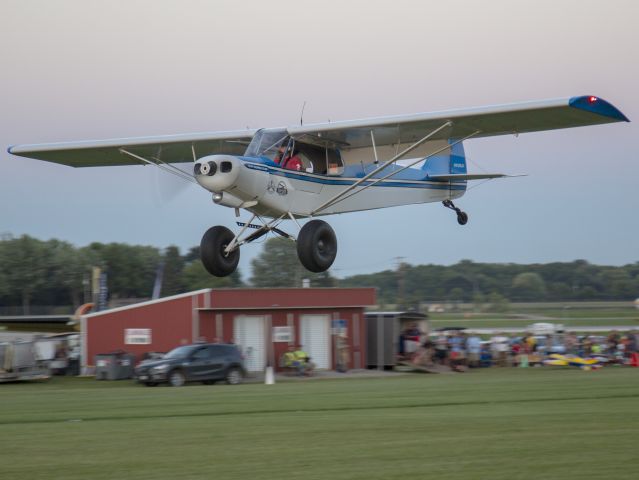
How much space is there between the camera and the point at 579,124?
1491cm

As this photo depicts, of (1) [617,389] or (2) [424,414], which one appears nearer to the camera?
(2) [424,414]

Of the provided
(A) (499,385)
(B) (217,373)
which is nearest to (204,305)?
(B) (217,373)

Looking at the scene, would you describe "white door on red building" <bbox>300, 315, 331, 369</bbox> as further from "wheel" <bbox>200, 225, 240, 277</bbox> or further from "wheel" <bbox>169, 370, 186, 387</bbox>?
"wheel" <bbox>200, 225, 240, 277</bbox>

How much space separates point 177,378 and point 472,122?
37.3 feet

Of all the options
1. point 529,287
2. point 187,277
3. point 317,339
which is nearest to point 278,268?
point 187,277

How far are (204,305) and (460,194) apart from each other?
11.3m

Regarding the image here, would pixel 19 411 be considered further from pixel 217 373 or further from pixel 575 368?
pixel 575 368

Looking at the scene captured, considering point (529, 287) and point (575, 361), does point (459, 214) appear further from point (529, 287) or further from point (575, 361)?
point (529, 287)

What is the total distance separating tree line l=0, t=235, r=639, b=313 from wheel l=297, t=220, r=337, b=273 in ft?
159

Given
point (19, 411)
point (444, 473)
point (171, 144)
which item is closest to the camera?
point (444, 473)

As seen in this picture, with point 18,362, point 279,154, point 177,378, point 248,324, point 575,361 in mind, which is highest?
point 279,154

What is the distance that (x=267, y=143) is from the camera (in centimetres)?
1545

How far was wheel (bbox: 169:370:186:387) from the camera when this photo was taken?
2264cm

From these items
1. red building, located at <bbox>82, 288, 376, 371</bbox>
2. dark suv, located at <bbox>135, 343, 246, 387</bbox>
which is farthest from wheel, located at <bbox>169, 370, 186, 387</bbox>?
red building, located at <bbox>82, 288, 376, 371</bbox>
